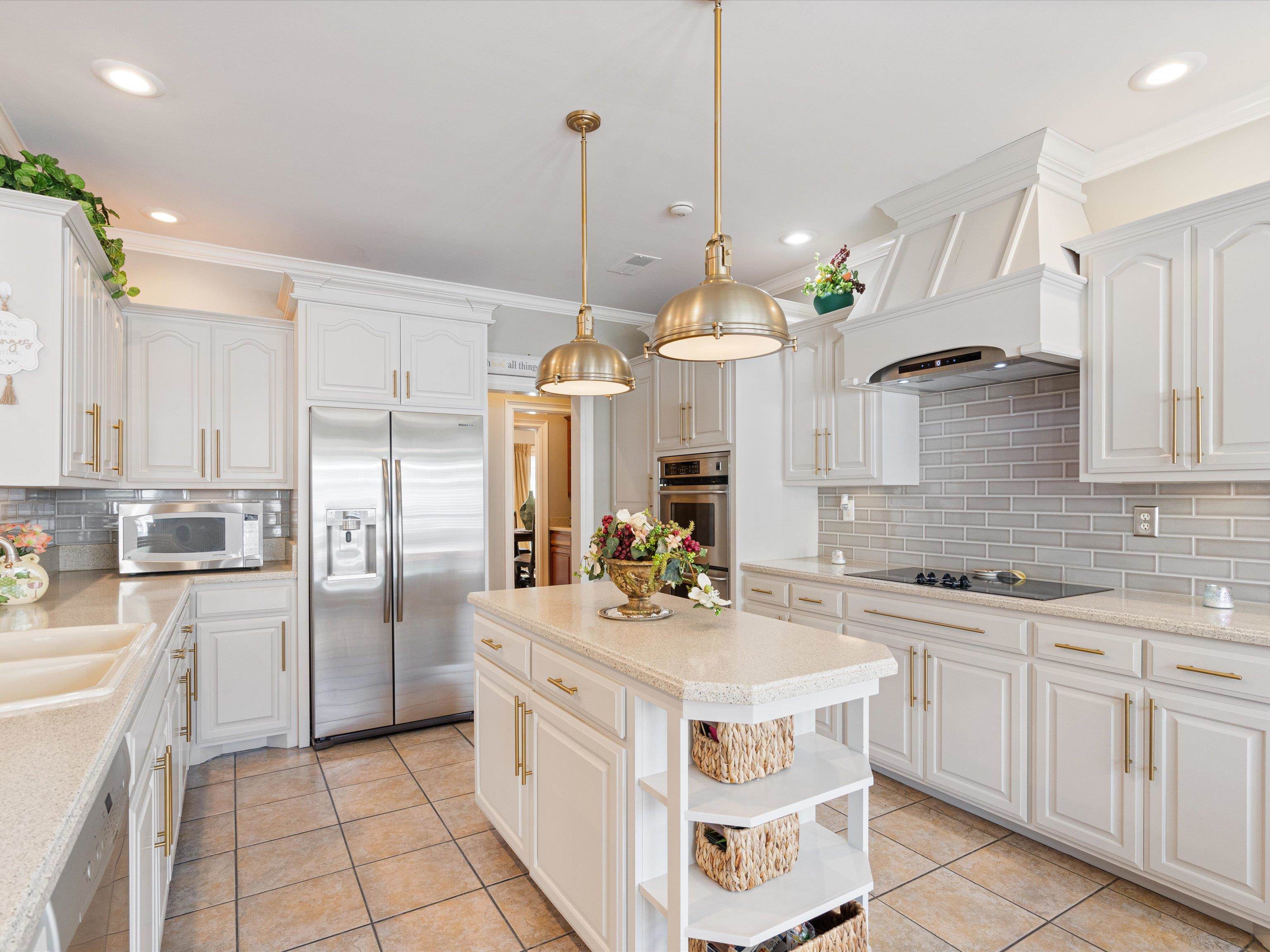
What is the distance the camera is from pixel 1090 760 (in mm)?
2348

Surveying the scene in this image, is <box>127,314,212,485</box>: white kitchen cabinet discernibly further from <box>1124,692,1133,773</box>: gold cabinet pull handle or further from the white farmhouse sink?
<box>1124,692,1133,773</box>: gold cabinet pull handle

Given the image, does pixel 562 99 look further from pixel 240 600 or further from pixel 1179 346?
pixel 240 600

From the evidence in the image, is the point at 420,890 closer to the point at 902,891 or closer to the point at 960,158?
the point at 902,891

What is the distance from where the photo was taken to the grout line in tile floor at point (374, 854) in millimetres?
2111

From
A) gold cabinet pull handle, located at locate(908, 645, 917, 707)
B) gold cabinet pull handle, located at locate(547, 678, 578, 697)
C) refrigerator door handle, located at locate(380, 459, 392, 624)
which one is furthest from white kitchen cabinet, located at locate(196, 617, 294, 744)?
gold cabinet pull handle, located at locate(908, 645, 917, 707)

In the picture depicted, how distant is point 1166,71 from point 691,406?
2596 millimetres

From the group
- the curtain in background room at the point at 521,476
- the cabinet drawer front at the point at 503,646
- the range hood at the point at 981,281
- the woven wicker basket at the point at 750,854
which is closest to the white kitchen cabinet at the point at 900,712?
the range hood at the point at 981,281

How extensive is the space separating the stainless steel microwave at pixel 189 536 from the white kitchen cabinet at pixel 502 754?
1781 millimetres

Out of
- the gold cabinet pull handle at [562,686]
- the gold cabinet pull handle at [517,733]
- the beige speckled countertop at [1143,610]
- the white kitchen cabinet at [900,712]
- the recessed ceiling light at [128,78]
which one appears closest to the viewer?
the gold cabinet pull handle at [562,686]

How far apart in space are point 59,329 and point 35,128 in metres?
0.90

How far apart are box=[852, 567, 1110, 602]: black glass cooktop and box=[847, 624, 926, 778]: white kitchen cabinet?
0.87ft

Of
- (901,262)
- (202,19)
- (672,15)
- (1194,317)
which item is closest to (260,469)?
(202,19)

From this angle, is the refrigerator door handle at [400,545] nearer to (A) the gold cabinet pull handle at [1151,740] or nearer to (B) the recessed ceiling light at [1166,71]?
(A) the gold cabinet pull handle at [1151,740]

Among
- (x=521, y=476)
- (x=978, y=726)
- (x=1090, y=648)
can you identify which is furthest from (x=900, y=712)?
(x=521, y=476)
